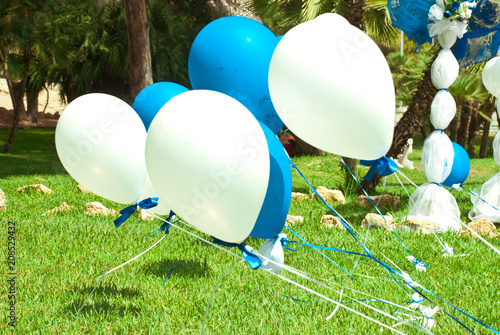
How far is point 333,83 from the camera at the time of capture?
6.89ft

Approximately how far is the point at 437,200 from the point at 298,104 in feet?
10.0

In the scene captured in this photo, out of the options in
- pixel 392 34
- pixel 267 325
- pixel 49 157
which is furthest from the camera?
pixel 49 157

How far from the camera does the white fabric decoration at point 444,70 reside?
182 inches

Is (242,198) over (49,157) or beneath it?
over

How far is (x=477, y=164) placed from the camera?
46.0 feet

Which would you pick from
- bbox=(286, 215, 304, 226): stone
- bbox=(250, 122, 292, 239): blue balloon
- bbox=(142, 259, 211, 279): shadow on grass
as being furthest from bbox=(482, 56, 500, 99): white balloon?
bbox=(250, 122, 292, 239): blue balloon

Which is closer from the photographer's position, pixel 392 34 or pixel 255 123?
pixel 255 123

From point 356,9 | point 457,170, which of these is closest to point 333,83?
point 457,170

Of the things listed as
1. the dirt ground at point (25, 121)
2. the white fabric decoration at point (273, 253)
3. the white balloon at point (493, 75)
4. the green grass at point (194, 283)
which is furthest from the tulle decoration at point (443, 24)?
the dirt ground at point (25, 121)

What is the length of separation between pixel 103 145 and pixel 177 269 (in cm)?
133

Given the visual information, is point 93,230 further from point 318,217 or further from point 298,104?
point 298,104

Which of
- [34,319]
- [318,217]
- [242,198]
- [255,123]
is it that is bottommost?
[318,217]

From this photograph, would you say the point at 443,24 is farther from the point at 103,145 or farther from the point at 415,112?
the point at 103,145

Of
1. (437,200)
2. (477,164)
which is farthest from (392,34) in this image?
(437,200)
